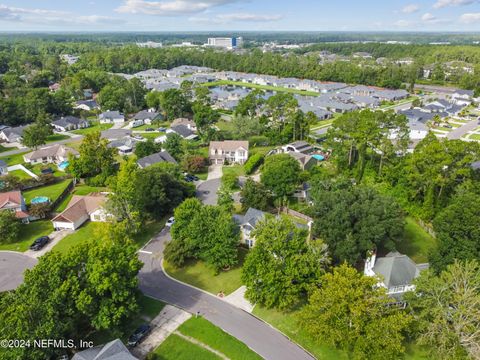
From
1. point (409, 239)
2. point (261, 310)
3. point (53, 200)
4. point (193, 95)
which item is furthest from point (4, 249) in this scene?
point (193, 95)

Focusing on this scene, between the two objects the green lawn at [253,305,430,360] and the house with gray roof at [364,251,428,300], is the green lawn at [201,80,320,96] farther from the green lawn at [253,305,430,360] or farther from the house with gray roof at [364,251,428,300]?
the green lawn at [253,305,430,360]

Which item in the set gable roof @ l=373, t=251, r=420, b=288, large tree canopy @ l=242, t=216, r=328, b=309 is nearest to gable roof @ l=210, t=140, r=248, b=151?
large tree canopy @ l=242, t=216, r=328, b=309

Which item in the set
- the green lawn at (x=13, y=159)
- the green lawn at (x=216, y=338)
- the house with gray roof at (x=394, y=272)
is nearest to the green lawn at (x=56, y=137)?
the green lawn at (x=13, y=159)

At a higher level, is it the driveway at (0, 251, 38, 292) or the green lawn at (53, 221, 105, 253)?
the green lawn at (53, 221, 105, 253)

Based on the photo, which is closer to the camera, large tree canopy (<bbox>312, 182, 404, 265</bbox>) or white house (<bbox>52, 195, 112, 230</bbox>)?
large tree canopy (<bbox>312, 182, 404, 265</bbox>)

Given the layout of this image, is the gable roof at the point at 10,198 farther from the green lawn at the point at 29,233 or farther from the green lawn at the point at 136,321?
the green lawn at the point at 136,321
